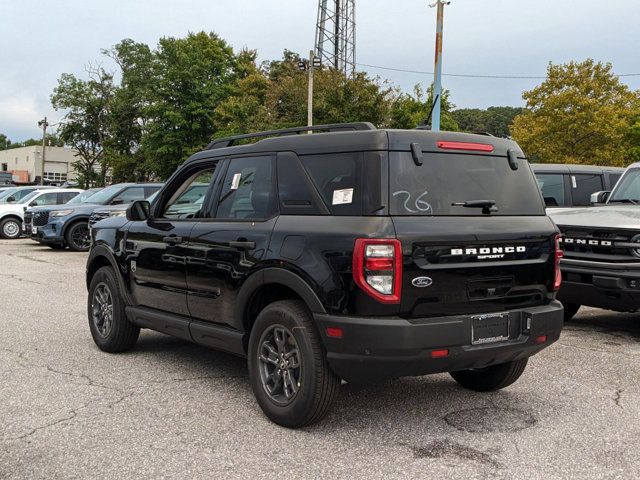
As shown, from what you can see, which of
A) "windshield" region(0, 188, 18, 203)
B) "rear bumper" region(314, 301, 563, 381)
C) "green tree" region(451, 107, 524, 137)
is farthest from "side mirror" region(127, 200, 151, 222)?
"green tree" region(451, 107, 524, 137)

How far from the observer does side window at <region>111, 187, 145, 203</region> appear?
56.4 ft

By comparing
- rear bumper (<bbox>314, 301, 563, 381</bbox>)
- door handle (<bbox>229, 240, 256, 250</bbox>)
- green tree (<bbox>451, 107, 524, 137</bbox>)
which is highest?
green tree (<bbox>451, 107, 524, 137</bbox>)

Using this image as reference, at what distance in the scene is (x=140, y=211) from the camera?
5.91 metres

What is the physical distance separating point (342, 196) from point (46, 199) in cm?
1993

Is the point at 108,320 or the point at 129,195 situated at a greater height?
the point at 129,195

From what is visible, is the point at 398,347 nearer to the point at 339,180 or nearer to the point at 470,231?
the point at 470,231

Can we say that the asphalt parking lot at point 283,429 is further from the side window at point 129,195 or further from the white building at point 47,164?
the white building at point 47,164

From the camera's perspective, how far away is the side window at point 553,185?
9.73 m

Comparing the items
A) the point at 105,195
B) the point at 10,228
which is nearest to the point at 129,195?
the point at 105,195

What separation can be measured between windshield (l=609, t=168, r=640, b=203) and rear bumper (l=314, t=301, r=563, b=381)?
5183mm

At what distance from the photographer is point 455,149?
431 centimetres

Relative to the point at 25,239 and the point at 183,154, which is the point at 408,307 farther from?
the point at 183,154

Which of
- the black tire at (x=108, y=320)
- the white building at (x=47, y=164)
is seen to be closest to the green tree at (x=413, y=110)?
the black tire at (x=108, y=320)

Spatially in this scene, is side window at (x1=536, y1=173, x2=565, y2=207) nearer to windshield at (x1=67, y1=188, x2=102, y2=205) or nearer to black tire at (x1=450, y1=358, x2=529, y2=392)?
black tire at (x1=450, y1=358, x2=529, y2=392)
